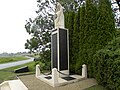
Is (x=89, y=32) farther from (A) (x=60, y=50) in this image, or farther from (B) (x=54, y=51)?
(B) (x=54, y=51)

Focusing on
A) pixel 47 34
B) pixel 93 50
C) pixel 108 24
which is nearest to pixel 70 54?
pixel 93 50

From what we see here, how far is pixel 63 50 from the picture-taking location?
1112cm

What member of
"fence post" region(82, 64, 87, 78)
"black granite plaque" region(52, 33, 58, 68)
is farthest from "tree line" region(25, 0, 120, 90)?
"black granite plaque" region(52, 33, 58, 68)

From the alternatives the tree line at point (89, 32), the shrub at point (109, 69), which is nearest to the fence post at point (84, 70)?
the tree line at point (89, 32)

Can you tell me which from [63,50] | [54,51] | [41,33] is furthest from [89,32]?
[41,33]

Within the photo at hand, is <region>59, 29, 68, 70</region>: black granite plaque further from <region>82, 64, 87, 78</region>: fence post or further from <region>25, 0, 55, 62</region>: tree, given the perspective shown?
<region>25, 0, 55, 62</region>: tree

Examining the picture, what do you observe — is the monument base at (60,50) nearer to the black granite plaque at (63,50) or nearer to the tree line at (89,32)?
the black granite plaque at (63,50)

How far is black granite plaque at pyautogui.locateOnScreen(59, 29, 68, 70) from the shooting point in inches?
425

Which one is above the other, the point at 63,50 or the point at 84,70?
the point at 63,50

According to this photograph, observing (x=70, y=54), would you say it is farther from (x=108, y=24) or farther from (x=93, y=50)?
(x=108, y=24)

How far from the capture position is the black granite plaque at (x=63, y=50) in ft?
35.4

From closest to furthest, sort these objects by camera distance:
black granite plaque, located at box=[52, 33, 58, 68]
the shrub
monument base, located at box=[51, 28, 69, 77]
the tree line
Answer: the shrub, the tree line, monument base, located at box=[51, 28, 69, 77], black granite plaque, located at box=[52, 33, 58, 68]

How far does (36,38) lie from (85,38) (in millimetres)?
8973

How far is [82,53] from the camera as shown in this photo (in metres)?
11.2
